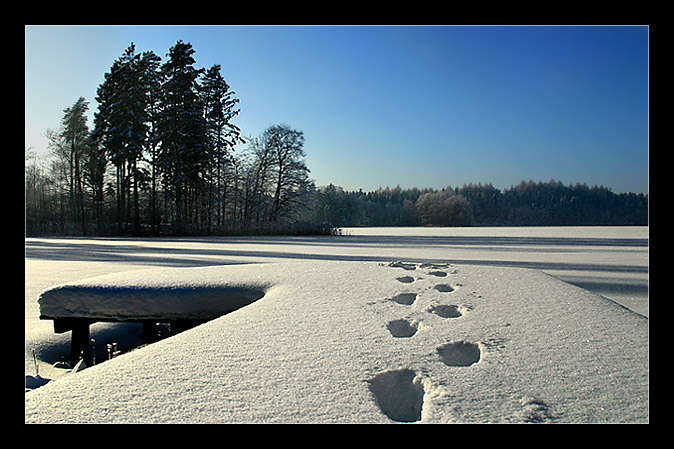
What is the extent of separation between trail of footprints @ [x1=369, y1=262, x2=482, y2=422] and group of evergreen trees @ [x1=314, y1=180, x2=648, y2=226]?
3755cm

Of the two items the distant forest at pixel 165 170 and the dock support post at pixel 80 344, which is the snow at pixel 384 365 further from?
the distant forest at pixel 165 170

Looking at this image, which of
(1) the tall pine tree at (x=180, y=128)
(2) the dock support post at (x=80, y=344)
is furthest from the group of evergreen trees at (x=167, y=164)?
(2) the dock support post at (x=80, y=344)

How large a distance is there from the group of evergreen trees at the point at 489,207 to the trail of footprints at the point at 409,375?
37550mm

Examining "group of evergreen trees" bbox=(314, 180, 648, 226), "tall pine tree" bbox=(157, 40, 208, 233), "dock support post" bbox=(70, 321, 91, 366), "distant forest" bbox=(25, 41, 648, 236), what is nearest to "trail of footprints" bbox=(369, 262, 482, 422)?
"dock support post" bbox=(70, 321, 91, 366)

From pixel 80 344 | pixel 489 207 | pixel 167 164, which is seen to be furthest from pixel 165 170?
pixel 489 207

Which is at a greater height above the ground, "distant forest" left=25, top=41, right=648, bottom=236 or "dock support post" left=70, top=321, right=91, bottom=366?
"distant forest" left=25, top=41, right=648, bottom=236

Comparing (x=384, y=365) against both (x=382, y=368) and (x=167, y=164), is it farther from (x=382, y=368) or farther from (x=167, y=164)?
(x=167, y=164)

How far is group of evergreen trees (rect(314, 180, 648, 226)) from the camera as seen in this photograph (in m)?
45.4

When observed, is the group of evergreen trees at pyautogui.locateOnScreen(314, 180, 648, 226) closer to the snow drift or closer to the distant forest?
the distant forest

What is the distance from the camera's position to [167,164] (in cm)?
1938

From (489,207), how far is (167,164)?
52.7 metres

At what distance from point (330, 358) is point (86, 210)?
2757 cm
